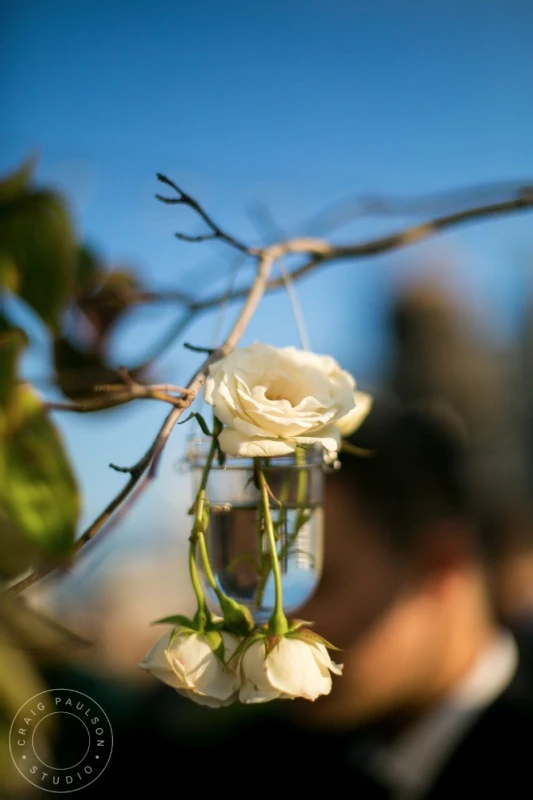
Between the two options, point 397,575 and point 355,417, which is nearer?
point 355,417

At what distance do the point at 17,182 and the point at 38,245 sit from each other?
0.04 m

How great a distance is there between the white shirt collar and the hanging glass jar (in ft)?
3.75

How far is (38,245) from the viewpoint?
0.40m

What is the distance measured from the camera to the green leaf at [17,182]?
39cm

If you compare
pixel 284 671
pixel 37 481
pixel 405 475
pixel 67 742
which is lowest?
pixel 405 475

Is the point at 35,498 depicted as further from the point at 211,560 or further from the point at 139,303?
the point at 139,303

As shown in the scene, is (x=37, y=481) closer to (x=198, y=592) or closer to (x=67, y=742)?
(x=198, y=592)

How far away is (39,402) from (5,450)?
0.08 ft

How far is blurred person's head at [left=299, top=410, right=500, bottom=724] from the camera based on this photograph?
1419 millimetres

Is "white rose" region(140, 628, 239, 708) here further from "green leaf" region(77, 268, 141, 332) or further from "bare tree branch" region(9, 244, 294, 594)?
"green leaf" region(77, 268, 141, 332)

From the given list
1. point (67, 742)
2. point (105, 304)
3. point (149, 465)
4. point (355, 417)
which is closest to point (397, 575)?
point (67, 742)

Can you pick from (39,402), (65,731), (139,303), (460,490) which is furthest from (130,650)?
(39,402)

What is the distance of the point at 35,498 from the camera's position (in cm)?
26

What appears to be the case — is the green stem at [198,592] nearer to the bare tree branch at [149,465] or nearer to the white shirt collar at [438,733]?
the bare tree branch at [149,465]
